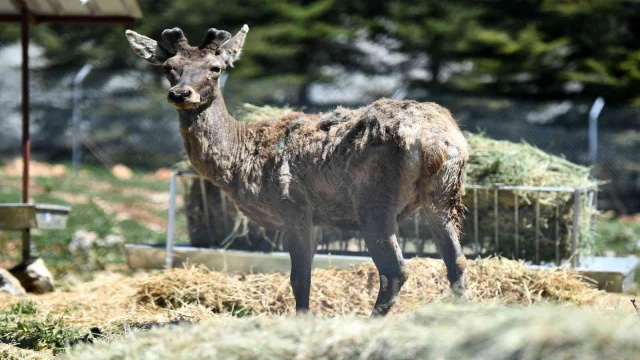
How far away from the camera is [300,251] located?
268 inches

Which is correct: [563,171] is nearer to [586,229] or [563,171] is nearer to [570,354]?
[586,229]

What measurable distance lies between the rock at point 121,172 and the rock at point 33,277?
9.11m

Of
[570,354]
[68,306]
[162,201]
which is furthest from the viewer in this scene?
[162,201]

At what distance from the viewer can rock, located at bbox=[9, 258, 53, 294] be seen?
9.34 metres

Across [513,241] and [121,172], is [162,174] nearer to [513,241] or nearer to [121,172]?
[121,172]

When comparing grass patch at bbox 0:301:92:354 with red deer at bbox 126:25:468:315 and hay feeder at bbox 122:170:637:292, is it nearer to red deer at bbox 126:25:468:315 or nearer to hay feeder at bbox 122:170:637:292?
red deer at bbox 126:25:468:315

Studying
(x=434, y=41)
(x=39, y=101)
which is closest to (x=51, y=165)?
(x=39, y=101)

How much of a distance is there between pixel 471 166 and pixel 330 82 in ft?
42.9

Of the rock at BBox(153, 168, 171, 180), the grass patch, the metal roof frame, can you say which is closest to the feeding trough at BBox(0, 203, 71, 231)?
the metal roof frame

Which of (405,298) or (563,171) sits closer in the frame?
(405,298)

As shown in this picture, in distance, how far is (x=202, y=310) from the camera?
7074 mm

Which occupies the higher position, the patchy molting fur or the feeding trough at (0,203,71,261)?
the patchy molting fur

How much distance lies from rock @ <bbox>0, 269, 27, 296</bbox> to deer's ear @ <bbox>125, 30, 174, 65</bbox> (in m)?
3.20

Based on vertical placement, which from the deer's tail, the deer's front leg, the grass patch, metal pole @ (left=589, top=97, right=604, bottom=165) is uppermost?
metal pole @ (left=589, top=97, right=604, bottom=165)
